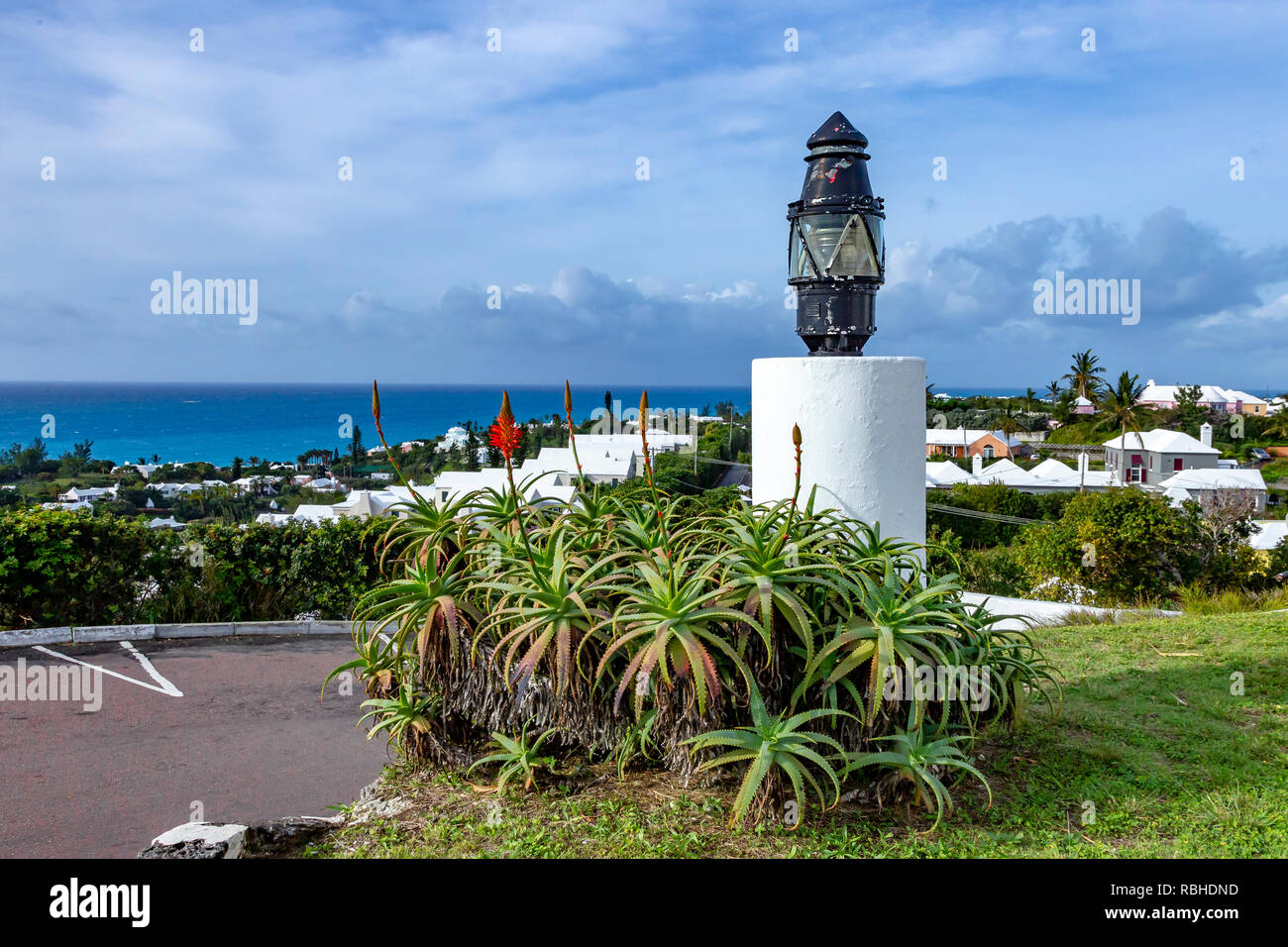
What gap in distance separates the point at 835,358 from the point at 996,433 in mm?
67237

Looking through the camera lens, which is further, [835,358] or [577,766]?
[835,358]

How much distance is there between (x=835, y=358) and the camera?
4840mm

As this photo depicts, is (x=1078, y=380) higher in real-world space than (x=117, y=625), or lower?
higher

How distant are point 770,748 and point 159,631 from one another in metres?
7.25

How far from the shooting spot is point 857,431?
482cm

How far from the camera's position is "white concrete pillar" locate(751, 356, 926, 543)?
482cm

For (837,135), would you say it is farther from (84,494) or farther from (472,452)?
(472,452)

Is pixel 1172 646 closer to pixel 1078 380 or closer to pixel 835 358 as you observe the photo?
pixel 835 358

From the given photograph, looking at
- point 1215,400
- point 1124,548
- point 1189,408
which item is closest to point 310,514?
point 1124,548

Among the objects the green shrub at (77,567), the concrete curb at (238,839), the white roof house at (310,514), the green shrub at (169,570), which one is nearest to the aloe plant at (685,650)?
the concrete curb at (238,839)

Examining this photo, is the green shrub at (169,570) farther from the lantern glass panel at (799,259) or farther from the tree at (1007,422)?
the tree at (1007,422)

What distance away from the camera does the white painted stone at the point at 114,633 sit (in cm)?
821

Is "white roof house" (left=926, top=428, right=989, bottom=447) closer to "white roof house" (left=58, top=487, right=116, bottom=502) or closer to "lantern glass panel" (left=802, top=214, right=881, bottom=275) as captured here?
"white roof house" (left=58, top=487, right=116, bottom=502)
